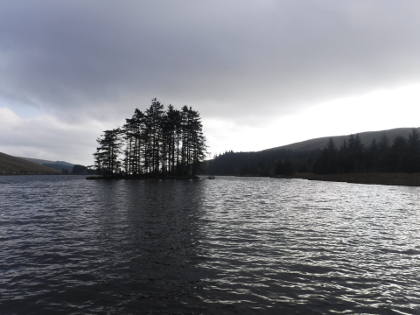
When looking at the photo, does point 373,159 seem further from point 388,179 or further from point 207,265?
point 207,265

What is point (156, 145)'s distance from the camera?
301 ft

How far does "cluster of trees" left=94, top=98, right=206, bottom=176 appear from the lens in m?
91.8

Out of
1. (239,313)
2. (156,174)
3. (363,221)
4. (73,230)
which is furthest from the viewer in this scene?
(156,174)

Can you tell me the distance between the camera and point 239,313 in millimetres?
8164

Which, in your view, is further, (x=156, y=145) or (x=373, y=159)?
(x=373, y=159)

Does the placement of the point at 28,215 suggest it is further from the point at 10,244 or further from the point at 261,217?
the point at 261,217

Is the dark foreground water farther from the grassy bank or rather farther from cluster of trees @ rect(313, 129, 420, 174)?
cluster of trees @ rect(313, 129, 420, 174)

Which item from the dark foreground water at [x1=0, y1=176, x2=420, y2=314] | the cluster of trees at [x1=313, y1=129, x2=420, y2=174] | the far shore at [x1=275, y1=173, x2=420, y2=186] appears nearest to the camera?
the dark foreground water at [x1=0, y1=176, x2=420, y2=314]

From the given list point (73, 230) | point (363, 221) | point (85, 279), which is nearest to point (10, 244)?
point (73, 230)

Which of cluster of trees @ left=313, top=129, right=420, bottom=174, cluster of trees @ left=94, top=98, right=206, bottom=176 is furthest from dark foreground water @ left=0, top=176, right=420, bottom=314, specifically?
cluster of trees @ left=313, top=129, right=420, bottom=174

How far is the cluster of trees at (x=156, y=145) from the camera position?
9181 cm

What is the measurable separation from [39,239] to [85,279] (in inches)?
305

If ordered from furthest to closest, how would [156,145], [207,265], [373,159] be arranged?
[373,159] → [156,145] → [207,265]

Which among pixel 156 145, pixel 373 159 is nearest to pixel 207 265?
pixel 156 145
